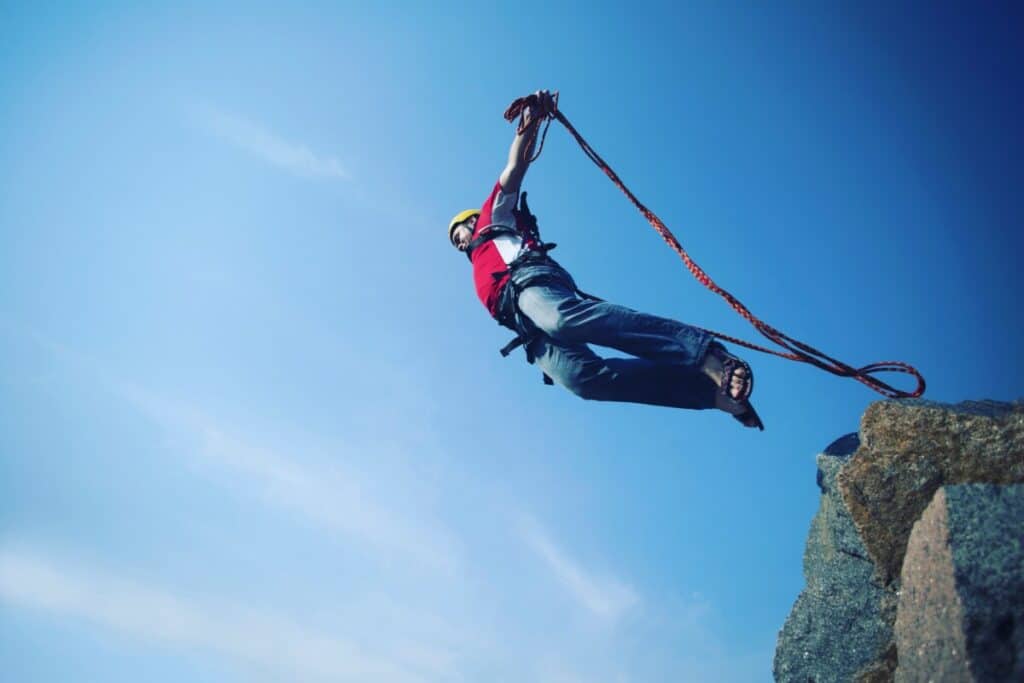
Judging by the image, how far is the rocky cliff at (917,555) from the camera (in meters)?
2.98

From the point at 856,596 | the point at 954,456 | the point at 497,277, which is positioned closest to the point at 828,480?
the point at 856,596

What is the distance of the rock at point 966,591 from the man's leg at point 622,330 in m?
1.74

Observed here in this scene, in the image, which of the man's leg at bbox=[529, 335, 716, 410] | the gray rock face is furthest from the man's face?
the gray rock face

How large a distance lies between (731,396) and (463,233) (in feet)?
10.4

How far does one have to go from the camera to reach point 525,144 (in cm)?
512

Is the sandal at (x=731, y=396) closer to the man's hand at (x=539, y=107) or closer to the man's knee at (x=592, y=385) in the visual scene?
the man's knee at (x=592, y=385)

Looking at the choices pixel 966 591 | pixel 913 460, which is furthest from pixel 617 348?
pixel 966 591

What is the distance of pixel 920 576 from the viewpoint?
3529 millimetres

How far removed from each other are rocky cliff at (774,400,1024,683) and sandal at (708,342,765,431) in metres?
0.89

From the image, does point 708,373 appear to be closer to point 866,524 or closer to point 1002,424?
point 866,524

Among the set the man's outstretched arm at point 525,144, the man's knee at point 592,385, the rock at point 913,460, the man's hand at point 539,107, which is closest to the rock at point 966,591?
the rock at point 913,460

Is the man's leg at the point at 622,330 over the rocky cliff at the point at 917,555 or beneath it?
over

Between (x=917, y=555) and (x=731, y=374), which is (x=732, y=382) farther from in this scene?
(x=917, y=555)

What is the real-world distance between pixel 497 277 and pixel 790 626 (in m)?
4.12
